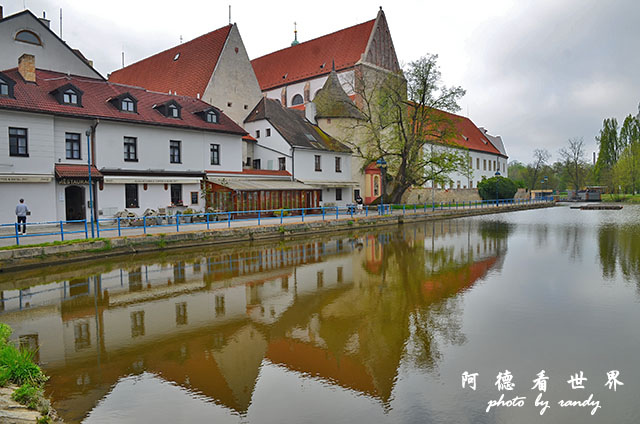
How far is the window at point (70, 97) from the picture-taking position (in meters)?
21.8

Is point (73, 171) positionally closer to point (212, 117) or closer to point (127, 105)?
point (127, 105)

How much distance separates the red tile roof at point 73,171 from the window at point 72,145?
24.5 inches

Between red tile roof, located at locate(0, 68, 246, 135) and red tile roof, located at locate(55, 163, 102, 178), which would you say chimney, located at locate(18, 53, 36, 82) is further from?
red tile roof, located at locate(55, 163, 102, 178)

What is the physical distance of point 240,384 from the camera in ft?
19.5


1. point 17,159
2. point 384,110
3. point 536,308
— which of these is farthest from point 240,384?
point 384,110

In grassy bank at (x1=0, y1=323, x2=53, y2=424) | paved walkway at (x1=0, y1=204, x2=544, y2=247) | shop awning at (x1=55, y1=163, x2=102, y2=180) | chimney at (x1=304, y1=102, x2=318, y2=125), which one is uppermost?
chimney at (x1=304, y1=102, x2=318, y2=125)

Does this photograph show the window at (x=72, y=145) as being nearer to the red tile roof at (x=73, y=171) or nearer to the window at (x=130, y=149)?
the red tile roof at (x=73, y=171)

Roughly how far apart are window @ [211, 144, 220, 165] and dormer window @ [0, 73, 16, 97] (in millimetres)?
10763

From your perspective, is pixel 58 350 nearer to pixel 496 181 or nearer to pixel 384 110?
pixel 384 110

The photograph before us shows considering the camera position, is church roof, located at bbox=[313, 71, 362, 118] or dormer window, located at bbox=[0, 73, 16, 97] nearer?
dormer window, located at bbox=[0, 73, 16, 97]

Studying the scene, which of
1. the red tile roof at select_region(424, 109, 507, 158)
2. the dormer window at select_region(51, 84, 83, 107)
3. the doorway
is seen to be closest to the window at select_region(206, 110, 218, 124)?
the dormer window at select_region(51, 84, 83, 107)

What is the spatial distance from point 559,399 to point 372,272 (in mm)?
8217

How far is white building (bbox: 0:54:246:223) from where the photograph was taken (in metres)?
20.1

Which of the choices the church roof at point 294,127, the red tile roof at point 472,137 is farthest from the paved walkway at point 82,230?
the red tile roof at point 472,137
